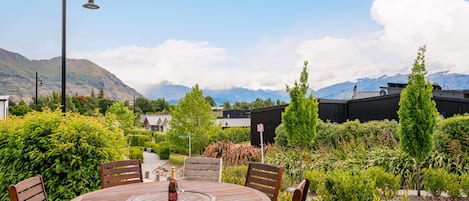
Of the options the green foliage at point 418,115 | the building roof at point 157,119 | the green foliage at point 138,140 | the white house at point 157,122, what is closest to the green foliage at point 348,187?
the green foliage at point 418,115

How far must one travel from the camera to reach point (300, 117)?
727 cm

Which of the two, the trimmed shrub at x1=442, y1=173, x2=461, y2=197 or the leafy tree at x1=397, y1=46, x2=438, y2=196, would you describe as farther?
the leafy tree at x1=397, y1=46, x2=438, y2=196

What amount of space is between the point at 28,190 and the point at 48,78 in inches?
4560

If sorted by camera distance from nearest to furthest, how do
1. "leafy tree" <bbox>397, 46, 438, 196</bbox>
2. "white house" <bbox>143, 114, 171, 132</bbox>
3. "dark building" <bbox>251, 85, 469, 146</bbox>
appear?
1. "leafy tree" <bbox>397, 46, 438, 196</bbox>
2. "dark building" <bbox>251, 85, 469, 146</bbox>
3. "white house" <bbox>143, 114, 171, 132</bbox>

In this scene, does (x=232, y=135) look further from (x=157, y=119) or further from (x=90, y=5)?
(x=157, y=119)

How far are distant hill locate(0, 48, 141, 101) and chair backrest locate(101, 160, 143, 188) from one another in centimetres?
4692

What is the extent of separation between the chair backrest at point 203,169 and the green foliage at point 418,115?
126 inches

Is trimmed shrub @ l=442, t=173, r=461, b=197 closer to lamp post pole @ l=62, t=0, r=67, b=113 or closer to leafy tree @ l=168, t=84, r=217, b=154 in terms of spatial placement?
lamp post pole @ l=62, t=0, r=67, b=113

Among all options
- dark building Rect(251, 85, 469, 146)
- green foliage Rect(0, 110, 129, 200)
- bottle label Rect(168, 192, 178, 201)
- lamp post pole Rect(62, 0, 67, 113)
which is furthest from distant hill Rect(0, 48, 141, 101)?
bottle label Rect(168, 192, 178, 201)

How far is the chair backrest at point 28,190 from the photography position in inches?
101

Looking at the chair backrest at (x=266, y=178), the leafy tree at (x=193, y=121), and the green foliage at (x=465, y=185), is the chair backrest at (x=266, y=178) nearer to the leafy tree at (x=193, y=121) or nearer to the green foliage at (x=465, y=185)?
the green foliage at (x=465, y=185)

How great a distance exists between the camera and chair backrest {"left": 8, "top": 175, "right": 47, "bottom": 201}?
2.55m

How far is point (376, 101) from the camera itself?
1275 centimetres

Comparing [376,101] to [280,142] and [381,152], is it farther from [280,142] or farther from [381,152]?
[381,152]
